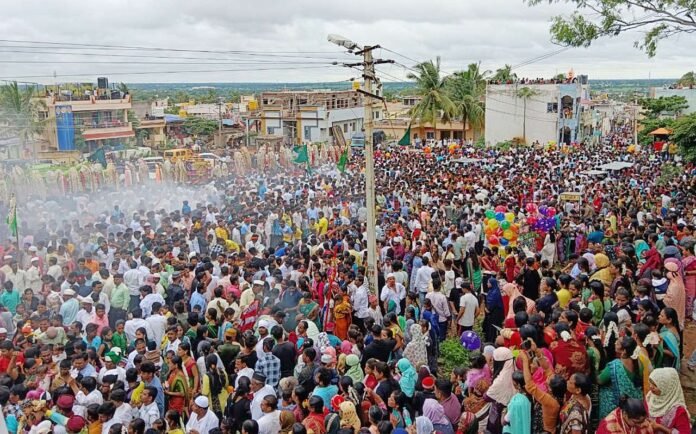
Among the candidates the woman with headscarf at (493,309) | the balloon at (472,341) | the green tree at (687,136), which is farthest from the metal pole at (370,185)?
the green tree at (687,136)

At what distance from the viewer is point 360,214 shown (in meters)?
15.7

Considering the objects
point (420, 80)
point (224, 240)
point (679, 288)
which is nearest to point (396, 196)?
point (224, 240)

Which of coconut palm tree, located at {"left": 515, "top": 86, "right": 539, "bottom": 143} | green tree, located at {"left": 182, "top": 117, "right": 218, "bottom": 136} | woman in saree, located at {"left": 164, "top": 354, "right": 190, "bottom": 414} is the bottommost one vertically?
woman in saree, located at {"left": 164, "top": 354, "right": 190, "bottom": 414}

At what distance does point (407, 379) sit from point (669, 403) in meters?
2.05

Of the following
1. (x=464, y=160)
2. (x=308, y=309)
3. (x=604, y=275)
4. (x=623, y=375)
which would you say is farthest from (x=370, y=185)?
(x=464, y=160)

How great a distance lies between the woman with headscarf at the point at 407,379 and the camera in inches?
220

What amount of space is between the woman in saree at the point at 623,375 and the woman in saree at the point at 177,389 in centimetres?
372

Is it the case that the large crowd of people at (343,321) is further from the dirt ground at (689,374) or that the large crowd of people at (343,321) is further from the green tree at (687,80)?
the green tree at (687,80)

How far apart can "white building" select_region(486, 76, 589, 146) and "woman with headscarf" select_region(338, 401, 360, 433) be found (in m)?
39.0

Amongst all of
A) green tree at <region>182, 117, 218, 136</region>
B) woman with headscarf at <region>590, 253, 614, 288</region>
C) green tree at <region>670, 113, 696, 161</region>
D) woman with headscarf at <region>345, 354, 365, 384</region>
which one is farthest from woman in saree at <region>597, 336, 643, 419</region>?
green tree at <region>182, 117, 218, 136</region>

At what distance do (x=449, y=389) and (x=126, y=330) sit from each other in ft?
12.6

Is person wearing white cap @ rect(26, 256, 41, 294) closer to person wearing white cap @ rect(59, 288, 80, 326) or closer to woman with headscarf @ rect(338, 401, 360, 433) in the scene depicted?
person wearing white cap @ rect(59, 288, 80, 326)

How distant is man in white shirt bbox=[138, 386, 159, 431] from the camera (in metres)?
5.34

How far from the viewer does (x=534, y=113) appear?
42.1 meters
